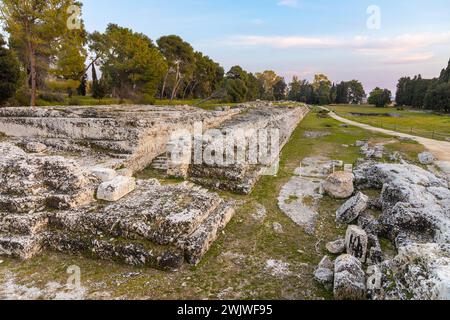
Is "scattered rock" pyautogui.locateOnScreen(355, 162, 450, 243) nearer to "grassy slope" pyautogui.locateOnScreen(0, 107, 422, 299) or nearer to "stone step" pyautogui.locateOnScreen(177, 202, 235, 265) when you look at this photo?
"grassy slope" pyautogui.locateOnScreen(0, 107, 422, 299)

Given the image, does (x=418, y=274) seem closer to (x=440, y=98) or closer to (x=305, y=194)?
(x=305, y=194)

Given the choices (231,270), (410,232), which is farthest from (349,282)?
(410,232)

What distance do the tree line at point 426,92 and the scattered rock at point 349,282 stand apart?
50291mm

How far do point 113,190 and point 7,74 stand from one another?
56.3 feet

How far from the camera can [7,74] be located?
730 inches

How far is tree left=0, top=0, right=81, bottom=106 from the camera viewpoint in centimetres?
1755

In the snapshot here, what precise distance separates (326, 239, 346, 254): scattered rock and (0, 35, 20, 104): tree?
2013 cm

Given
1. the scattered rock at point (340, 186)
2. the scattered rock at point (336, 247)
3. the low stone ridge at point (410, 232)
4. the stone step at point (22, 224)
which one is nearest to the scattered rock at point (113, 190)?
the stone step at point (22, 224)

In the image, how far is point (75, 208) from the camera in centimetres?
603

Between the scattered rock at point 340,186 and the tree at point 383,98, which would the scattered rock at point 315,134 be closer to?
the scattered rock at point 340,186

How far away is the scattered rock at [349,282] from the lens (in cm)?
430

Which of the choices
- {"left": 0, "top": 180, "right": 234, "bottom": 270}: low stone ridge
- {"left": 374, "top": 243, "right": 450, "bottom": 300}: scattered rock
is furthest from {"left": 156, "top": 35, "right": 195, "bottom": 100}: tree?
{"left": 374, "top": 243, "right": 450, "bottom": 300}: scattered rock

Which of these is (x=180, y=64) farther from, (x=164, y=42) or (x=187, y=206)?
(x=187, y=206)

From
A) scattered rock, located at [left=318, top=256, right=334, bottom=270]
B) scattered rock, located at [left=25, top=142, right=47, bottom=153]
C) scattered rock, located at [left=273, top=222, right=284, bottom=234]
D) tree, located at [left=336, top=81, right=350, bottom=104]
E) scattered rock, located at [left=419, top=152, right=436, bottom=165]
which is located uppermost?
tree, located at [left=336, top=81, right=350, bottom=104]
